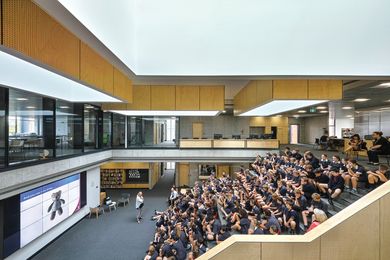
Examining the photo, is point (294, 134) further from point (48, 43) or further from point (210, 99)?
point (48, 43)

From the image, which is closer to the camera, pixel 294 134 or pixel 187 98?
pixel 187 98

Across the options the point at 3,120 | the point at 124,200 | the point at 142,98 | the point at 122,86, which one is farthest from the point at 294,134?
the point at 3,120

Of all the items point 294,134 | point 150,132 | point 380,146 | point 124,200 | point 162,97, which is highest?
point 162,97

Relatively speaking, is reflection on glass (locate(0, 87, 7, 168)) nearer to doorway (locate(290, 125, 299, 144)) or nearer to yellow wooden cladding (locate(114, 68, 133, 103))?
yellow wooden cladding (locate(114, 68, 133, 103))

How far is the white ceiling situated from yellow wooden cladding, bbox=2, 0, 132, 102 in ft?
2.23

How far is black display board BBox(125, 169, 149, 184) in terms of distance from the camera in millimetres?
17891

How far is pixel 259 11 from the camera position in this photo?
4430 mm

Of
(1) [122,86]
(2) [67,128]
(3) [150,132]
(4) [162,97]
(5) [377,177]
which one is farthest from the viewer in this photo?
(3) [150,132]

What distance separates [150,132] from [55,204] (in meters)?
6.74

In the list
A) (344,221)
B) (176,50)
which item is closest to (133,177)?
(176,50)

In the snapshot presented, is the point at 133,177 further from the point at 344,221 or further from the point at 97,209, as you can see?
the point at 344,221

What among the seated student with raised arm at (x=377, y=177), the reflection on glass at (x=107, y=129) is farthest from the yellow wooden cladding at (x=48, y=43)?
the reflection on glass at (x=107, y=129)

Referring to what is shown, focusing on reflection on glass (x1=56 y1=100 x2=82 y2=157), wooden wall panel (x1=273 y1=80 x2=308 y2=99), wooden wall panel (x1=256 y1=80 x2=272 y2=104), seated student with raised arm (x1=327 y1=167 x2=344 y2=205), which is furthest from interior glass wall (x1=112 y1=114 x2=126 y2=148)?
seated student with raised arm (x1=327 y1=167 x2=344 y2=205)

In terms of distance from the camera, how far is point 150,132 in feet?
49.1
